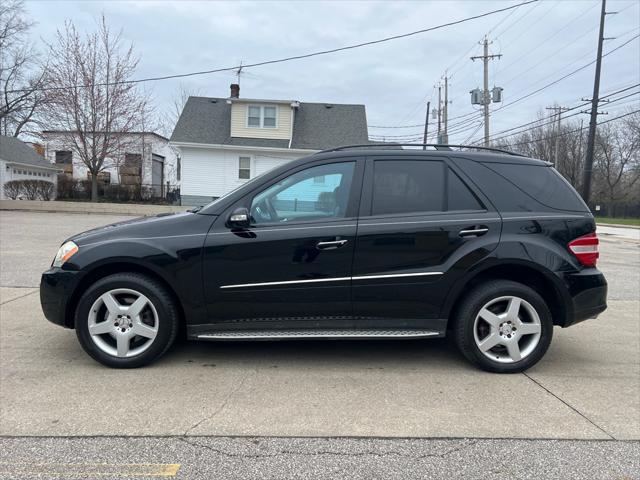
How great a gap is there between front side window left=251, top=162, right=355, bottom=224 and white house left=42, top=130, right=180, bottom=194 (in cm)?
2435

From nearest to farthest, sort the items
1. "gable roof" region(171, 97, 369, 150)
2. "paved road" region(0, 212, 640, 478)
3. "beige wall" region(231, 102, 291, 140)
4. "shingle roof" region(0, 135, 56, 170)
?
"paved road" region(0, 212, 640, 478) < "gable roof" region(171, 97, 369, 150) < "beige wall" region(231, 102, 291, 140) < "shingle roof" region(0, 135, 56, 170)

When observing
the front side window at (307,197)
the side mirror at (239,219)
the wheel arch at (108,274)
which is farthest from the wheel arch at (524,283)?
the wheel arch at (108,274)

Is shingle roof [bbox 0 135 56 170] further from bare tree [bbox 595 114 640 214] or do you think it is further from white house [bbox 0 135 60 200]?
bare tree [bbox 595 114 640 214]

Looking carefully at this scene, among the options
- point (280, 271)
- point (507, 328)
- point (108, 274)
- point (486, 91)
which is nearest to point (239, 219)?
point (280, 271)

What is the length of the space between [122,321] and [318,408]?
5.85 feet

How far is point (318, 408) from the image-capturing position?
11.0ft

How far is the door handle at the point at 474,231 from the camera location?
12.7 ft

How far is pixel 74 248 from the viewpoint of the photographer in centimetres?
389

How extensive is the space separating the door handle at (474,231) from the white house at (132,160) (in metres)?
25.1

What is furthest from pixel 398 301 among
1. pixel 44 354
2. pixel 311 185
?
pixel 44 354

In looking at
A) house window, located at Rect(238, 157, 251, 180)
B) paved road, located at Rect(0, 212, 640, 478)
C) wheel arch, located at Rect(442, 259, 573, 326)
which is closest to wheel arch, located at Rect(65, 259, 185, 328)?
paved road, located at Rect(0, 212, 640, 478)

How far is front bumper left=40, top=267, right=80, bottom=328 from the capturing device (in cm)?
385

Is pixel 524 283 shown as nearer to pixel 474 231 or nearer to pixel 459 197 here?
pixel 474 231

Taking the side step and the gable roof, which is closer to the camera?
the side step
